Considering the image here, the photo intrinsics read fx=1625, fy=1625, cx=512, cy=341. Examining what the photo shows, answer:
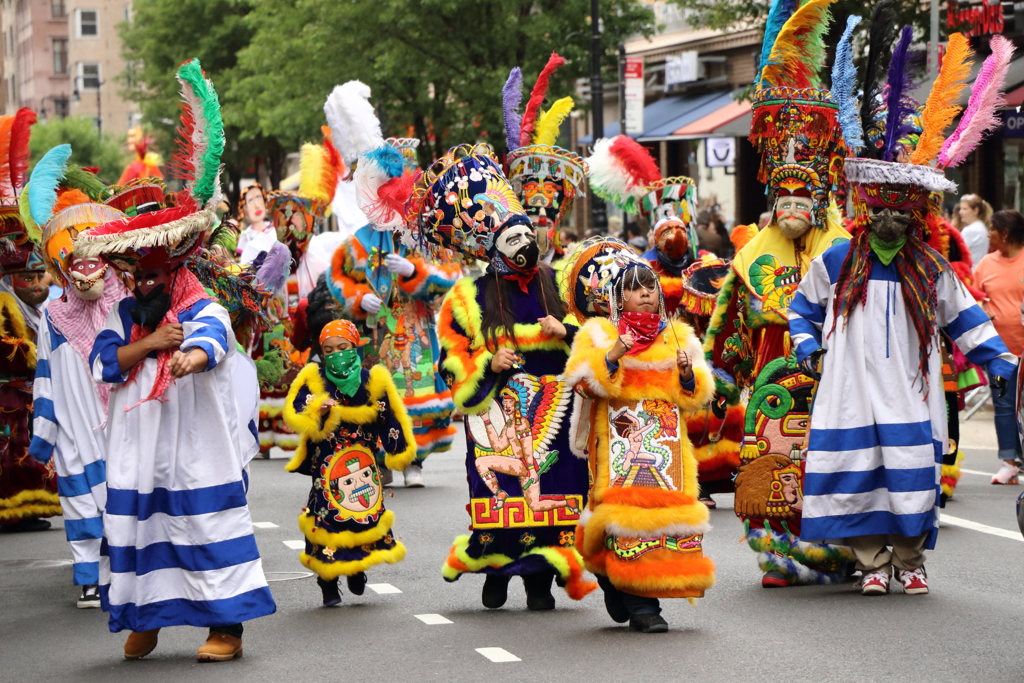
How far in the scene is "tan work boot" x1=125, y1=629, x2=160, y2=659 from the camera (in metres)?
6.85

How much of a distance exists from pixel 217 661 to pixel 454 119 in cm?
2122

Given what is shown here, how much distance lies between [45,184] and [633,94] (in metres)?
16.6

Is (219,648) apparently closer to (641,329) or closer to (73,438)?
(73,438)

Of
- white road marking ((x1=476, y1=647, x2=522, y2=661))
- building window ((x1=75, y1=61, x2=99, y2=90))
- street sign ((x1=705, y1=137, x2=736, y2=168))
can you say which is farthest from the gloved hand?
building window ((x1=75, y1=61, x2=99, y2=90))

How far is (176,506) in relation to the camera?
262 inches

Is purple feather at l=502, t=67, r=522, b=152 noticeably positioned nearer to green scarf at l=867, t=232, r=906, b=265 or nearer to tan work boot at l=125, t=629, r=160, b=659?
green scarf at l=867, t=232, r=906, b=265

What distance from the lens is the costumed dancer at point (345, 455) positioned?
802 centimetres

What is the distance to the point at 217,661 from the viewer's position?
6789 millimetres

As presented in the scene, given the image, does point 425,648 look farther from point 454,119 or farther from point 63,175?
point 454,119

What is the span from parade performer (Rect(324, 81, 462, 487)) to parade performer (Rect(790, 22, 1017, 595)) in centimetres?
479

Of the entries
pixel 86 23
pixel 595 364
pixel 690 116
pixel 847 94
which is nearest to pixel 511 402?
pixel 595 364

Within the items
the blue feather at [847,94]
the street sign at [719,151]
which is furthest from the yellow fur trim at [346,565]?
the street sign at [719,151]

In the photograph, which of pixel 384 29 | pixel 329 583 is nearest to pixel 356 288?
pixel 329 583

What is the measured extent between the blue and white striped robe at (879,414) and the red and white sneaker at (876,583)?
0.74ft
